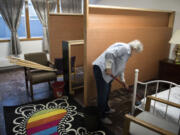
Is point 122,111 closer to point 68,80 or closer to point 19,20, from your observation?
point 68,80

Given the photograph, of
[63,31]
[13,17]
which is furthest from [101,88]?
[13,17]

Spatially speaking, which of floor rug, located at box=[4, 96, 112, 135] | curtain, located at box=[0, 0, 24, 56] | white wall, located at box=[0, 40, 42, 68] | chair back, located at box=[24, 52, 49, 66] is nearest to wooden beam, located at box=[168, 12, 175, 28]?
floor rug, located at box=[4, 96, 112, 135]

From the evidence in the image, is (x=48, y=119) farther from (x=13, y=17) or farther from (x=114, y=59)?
(x=13, y=17)

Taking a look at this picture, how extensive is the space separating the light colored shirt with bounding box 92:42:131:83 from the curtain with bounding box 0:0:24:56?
10.8 feet

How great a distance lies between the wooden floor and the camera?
7.88 feet

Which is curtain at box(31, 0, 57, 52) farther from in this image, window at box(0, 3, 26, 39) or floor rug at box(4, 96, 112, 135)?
floor rug at box(4, 96, 112, 135)

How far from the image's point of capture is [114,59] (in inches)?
86.0

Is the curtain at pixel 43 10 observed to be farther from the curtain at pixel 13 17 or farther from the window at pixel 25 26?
the curtain at pixel 13 17

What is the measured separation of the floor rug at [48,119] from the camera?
2.16 metres

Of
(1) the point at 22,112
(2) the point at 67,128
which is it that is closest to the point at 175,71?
(2) the point at 67,128

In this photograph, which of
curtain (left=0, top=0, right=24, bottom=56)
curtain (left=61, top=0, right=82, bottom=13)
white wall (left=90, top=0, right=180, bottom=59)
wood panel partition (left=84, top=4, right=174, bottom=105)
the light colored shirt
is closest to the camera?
the light colored shirt

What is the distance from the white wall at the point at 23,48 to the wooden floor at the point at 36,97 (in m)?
0.76

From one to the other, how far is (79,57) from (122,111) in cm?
178

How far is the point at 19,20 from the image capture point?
4.61m
